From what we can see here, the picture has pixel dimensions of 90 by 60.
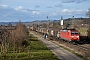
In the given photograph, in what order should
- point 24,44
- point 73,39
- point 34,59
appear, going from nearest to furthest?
point 34,59 < point 24,44 < point 73,39

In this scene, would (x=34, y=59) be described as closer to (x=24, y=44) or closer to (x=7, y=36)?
(x=7, y=36)

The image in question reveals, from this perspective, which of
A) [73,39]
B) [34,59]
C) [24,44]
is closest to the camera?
[34,59]

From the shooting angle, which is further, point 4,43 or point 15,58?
point 4,43

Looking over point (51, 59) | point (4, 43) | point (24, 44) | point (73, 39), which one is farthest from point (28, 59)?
point (73, 39)

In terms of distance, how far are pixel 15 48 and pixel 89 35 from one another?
23.1 m

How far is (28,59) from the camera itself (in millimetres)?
25000

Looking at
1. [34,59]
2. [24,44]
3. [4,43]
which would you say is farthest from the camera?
[24,44]

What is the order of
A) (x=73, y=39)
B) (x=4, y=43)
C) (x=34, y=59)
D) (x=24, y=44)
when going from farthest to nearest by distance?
(x=73, y=39) → (x=24, y=44) → (x=4, y=43) → (x=34, y=59)

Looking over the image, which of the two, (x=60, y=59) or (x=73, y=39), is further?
(x=73, y=39)

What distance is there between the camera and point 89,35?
5506cm

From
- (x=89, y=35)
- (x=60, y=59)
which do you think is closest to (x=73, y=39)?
(x=89, y=35)

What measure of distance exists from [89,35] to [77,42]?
376 cm

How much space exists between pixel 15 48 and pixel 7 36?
87.5 inches

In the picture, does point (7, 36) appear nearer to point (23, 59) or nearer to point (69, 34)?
point (23, 59)
